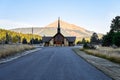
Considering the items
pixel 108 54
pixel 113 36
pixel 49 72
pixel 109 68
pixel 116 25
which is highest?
pixel 116 25

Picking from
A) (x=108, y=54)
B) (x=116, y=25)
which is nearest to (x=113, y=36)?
(x=116, y=25)

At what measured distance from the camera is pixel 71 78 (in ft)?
48.5

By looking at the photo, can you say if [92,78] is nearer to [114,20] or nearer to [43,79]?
[43,79]

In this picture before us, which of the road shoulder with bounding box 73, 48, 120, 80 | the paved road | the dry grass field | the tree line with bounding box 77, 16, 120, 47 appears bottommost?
the road shoulder with bounding box 73, 48, 120, 80

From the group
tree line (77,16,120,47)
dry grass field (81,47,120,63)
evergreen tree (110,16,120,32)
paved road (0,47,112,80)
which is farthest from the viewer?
evergreen tree (110,16,120,32)

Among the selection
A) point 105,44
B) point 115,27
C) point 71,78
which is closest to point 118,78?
point 71,78

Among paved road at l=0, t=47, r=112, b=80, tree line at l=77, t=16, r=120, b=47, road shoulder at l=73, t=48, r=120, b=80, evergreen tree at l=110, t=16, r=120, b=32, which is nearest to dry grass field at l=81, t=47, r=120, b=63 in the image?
road shoulder at l=73, t=48, r=120, b=80

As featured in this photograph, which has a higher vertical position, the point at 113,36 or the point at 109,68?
the point at 113,36

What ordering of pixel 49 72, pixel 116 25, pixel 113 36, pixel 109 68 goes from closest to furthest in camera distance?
1. pixel 49 72
2. pixel 109 68
3. pixel 113 36
4. pixel 116 25

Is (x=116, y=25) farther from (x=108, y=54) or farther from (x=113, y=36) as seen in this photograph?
(x=108, y=54)

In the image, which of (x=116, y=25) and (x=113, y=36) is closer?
(x=113, y=36)

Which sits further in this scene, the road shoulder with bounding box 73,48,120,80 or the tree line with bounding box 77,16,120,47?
the tree line with bounding box 77,16,120,47

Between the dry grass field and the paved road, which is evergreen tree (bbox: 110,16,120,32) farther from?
the paved road

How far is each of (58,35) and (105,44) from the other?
42673 millimetres
